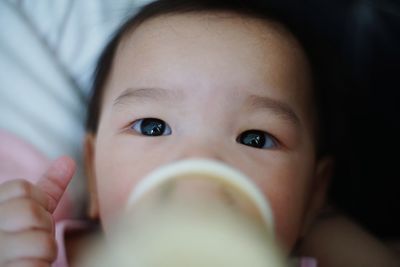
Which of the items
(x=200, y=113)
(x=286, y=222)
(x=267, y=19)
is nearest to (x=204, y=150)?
(x=200, y=113)

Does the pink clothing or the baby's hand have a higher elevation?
the baby's hand

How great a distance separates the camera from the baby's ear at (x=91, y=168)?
1.14m

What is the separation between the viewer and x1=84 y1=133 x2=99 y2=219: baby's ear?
1.14 meters

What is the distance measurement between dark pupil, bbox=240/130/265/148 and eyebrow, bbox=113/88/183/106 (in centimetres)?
11

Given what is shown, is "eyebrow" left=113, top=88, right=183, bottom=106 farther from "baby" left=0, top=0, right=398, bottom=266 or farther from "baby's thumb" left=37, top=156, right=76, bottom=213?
"baby's thumb" left=37, top=156, right=76, bottom=213

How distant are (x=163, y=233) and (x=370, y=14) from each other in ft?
2.52

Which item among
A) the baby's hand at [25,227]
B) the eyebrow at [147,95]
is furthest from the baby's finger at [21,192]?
the eyebrow at [147,95]

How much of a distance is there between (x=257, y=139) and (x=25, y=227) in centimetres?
37

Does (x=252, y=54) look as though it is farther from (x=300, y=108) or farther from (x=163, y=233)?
(x=163, y=233)

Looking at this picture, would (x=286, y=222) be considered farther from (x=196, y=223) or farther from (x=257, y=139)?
(x=196, y=223)

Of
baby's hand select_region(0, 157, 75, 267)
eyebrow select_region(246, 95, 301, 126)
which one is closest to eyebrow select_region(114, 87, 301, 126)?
eyebrow select_region(246, 95, 301, 126)

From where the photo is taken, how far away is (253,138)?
971 millimetres

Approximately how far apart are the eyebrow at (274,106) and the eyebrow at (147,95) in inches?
4.2

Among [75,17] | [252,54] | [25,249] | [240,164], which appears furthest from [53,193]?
[75,17]
